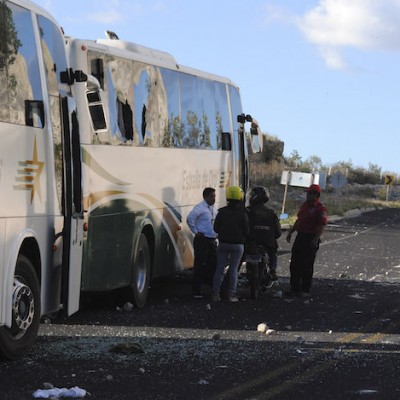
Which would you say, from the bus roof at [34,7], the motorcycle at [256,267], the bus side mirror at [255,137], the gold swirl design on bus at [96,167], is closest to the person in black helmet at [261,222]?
the motorcycle at [256,267]

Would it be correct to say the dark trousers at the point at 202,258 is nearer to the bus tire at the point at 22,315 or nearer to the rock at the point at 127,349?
the rock at the point at 127,349

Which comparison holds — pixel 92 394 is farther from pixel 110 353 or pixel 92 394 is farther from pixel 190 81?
pixel 190 81

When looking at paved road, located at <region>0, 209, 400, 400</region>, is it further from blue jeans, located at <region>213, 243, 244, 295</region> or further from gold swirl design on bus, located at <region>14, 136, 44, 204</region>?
gold swirl design on bus, located at <region>14, 136, 44, 204</region>

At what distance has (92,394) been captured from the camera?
348 inches

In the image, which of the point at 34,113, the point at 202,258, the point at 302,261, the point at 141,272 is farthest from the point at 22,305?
the point at 302,261

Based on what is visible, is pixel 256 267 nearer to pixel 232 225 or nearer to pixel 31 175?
pixel 232 225

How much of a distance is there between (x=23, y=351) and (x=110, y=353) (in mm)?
923

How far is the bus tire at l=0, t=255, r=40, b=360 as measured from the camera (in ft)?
34.3

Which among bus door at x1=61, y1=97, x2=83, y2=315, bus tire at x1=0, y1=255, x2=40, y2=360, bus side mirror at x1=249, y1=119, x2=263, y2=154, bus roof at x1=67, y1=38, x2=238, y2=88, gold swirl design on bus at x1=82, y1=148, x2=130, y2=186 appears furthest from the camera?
bus side mirror at x1=249, y1=119, x2=263, y2=154

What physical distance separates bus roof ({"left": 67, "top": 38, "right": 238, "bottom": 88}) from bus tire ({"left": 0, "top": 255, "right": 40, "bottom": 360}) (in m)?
3.72

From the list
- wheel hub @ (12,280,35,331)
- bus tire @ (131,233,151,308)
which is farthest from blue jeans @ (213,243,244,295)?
wheel hub @ (12,280,35,331)

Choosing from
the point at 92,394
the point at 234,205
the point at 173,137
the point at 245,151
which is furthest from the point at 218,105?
the point at 92,394

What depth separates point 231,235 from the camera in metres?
16.6

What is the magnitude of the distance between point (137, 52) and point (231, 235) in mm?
3122
